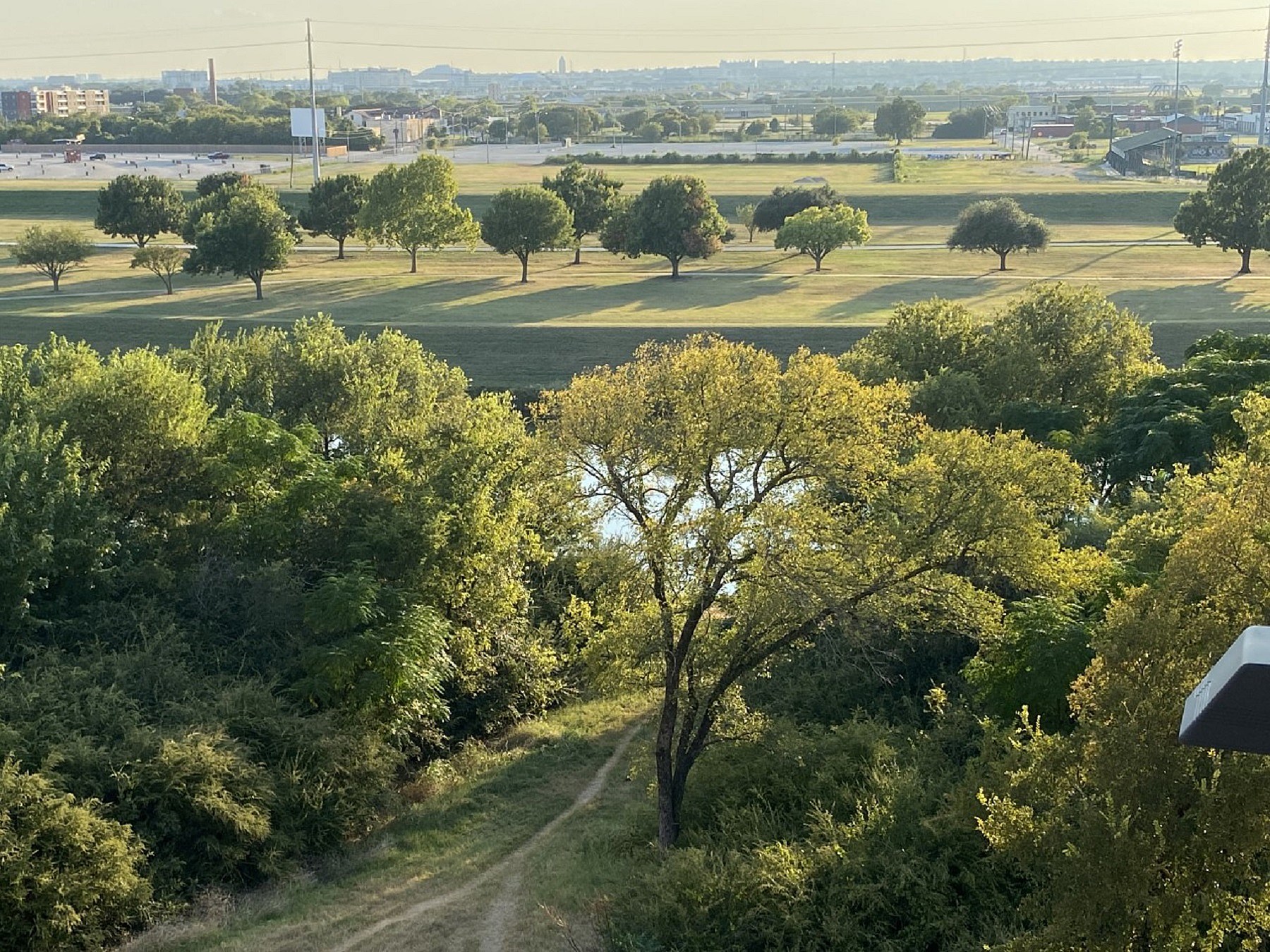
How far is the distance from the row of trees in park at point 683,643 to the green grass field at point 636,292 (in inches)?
987

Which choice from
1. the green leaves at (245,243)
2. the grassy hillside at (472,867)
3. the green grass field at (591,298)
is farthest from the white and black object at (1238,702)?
the green leaves at (245,243)

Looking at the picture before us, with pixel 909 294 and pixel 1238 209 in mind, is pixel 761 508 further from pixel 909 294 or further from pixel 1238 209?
pixel 1238 209

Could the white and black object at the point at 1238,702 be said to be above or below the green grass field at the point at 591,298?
above

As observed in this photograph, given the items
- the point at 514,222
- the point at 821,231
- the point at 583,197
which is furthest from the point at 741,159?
the point at 514,222

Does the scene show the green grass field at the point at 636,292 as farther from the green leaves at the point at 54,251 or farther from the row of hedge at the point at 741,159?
the row of hedge at the point at 741,159

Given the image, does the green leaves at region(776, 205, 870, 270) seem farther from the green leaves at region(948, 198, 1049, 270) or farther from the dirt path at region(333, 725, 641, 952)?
the dirt path at region(333, 725, 641, 952)

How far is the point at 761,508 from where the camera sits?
17.0m

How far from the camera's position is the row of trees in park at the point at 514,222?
214ft

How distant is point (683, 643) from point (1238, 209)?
5895 cm

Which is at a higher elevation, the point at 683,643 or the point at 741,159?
the point at 741,159

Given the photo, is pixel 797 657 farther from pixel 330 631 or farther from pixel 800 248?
pixel 800 248

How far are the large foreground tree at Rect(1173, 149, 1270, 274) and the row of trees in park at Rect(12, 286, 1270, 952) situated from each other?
43690 mm

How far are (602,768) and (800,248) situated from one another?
178 feet

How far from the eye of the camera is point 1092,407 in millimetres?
34969
